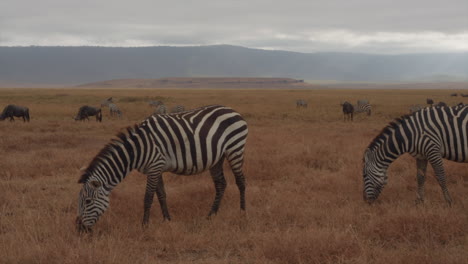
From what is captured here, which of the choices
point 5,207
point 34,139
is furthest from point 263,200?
point 34,139

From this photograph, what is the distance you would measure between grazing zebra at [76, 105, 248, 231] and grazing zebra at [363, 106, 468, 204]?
7.56 ft

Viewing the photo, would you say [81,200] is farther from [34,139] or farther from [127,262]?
[34,139]

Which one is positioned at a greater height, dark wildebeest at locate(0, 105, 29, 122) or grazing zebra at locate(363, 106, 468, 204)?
grazing zebra at locate(363, 106, 468, 204)

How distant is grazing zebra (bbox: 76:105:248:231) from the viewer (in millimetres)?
6237

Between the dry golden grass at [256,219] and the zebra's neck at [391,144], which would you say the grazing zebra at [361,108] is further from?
the zebra's neck at [391,144]

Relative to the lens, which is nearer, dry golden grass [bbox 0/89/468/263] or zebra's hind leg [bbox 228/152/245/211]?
dry golden grass [bbox 0/89/468/263]

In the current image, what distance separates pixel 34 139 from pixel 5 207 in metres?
8.97

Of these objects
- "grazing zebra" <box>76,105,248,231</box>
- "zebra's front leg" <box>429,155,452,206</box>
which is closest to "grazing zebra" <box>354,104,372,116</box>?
"zebra's front leg" <box>429,155,452,206</box>

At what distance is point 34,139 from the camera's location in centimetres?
1617

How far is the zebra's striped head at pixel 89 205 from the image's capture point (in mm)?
6112

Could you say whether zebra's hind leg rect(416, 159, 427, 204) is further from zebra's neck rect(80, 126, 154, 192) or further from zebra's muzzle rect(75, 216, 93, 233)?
zebra's muzzle rect(75, 216, 93, 233)

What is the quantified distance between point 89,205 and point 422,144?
17.5 feet

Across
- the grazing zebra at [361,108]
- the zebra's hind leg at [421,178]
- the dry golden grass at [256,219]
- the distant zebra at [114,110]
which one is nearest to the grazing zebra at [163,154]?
the dry golden grass at [256,219]

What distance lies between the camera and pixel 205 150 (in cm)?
716
